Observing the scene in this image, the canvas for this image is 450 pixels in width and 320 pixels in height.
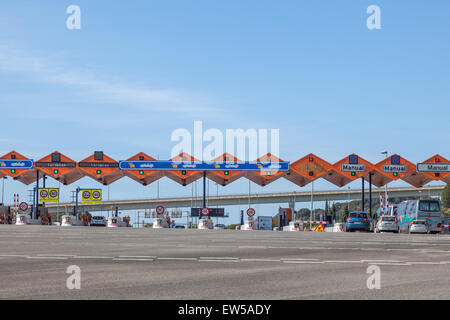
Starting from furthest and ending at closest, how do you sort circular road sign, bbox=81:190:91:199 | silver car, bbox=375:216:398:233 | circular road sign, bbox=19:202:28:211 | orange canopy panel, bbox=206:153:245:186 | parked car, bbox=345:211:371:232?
circular road sign, bbox=81:190:91:199 < circular road sign, bbox=19:202:28:211 < orange canopy panel, bbox=206:153:245:186 < silver car, bbox=375:216:398:233 < parked car, bbox=345:211:371:232

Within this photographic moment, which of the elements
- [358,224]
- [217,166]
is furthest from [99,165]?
[358,224]

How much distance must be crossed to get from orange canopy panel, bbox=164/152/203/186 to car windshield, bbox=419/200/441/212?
19.2 m

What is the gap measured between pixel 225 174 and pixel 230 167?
4.80 feet

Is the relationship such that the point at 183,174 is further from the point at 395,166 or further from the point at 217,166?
the point at 395,166

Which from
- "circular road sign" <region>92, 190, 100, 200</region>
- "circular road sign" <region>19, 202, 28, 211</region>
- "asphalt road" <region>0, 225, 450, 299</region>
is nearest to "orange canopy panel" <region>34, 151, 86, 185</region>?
"circular road sign" <region>19, 202, 28, 211</region>

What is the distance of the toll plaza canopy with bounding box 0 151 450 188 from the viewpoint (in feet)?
187

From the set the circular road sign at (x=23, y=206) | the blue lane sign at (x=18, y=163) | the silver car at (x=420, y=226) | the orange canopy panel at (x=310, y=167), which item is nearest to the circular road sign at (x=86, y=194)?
the circular road sign at (x=23, y=206)

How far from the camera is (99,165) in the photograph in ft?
190

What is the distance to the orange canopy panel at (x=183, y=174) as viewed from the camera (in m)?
57.9

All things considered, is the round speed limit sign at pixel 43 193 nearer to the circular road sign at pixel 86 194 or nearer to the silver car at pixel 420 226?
the circular road sign at pixel 86 194

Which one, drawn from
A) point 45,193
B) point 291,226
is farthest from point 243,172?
point 45,193

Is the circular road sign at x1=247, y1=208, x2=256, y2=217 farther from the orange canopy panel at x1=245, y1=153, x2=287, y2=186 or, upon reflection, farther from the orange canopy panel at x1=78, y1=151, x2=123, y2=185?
the orange canopy panel at x1=78, y1=151, x2=123, y2=185
